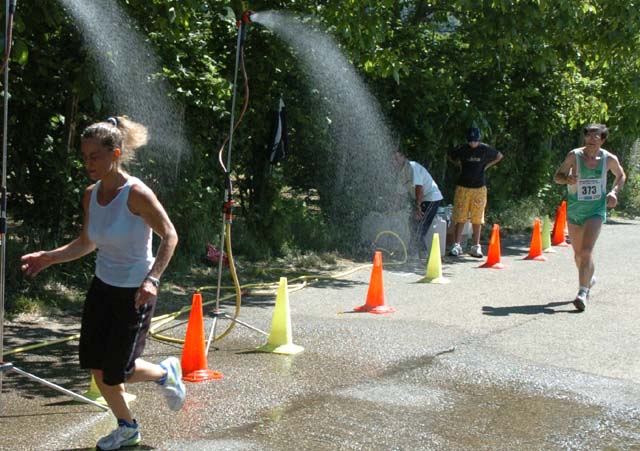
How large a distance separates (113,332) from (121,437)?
21.8 inches

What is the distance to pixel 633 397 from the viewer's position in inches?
252

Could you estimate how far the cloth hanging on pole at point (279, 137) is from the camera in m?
12.1

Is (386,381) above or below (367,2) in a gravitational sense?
below

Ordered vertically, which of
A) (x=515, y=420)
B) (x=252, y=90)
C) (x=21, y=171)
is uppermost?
(x=252, y=90)

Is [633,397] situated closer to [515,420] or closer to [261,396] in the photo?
[515,420]

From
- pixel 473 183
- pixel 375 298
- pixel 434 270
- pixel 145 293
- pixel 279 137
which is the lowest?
pixel 375 298

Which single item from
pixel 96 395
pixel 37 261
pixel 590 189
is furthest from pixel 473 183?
pixel 37 261

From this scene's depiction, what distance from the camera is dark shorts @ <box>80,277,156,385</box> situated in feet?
16.4

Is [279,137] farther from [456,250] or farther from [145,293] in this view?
[145,293]

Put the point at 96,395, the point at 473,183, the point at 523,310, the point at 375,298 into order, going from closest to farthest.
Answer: the point at 96,395 → the point at 375,298 → the point at 523,310 → the point at 473,183

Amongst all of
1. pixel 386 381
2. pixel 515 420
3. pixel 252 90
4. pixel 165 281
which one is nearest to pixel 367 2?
pixel 252 90

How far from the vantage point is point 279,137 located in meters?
12.2

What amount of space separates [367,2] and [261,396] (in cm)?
549

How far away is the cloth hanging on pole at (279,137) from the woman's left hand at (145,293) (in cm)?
743
